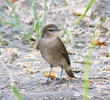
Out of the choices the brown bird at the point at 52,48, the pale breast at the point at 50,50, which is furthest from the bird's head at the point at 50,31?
the pale breast at the point at 50,50

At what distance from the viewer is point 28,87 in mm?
5223

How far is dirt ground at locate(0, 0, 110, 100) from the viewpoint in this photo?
4.85 metres

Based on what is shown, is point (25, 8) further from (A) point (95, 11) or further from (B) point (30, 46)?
(B) point (30, 46)

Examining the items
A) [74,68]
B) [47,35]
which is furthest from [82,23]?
[47,35]

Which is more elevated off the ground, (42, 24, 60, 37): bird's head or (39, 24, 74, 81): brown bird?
(42, 24, 60, 37): bird's head

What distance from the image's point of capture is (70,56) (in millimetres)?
7465

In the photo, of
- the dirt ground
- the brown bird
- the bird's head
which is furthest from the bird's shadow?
the bird's head

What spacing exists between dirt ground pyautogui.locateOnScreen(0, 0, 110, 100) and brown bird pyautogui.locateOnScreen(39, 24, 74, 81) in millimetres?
305

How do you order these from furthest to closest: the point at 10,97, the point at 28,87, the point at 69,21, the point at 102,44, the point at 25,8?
the point at 25,8
the point at 69,21
the point at 102,44
the point at 28,87
the point at 10,97

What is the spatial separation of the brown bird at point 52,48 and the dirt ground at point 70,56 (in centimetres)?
30

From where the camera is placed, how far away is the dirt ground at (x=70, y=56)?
4.85 m

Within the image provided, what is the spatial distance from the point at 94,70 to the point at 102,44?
5.30 feet

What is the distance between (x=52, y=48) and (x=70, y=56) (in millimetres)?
1794

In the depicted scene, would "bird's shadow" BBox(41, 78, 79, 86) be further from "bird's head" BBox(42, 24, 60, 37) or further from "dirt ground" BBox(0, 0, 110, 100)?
"bird's head" BBox(42, 24, 60, 37)
